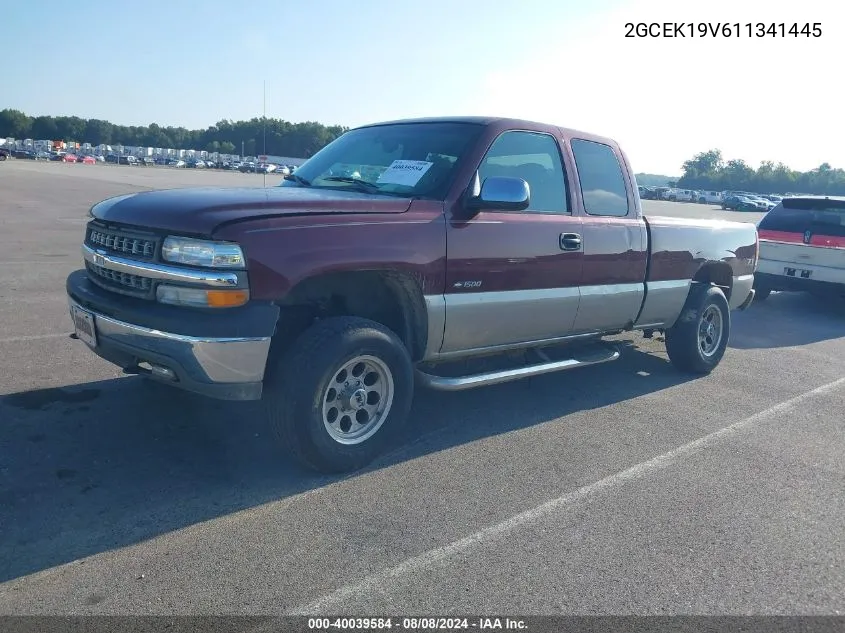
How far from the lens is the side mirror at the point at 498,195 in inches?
172

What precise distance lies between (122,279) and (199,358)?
79cm

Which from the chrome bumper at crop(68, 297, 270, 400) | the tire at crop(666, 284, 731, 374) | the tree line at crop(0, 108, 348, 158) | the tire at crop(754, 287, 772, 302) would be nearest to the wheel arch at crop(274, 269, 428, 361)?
the chrome bumper at crop(68, 297, 270, 400)

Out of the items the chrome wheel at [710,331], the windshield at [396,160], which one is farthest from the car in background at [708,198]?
A: the windshield at [396,160]

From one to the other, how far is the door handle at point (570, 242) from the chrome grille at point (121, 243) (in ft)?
8.95

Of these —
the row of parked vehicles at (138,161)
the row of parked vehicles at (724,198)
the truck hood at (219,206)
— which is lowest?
the truck hood at (219,206)

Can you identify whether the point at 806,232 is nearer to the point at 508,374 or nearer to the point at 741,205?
the point at 508,374

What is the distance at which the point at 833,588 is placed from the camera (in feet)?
10.5

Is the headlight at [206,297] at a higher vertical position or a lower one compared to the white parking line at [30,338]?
higher

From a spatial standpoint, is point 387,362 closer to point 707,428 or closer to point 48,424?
point 48,424

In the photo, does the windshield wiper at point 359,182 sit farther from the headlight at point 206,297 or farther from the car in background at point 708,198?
the car in background at point 708,198

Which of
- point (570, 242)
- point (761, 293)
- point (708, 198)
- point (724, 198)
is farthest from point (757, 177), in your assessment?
point (570, 242)

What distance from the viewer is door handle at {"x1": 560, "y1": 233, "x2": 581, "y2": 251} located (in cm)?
509

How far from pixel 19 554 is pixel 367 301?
7.53ft

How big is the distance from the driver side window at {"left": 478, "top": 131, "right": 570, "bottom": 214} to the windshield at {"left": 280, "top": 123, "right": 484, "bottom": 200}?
207 mm
